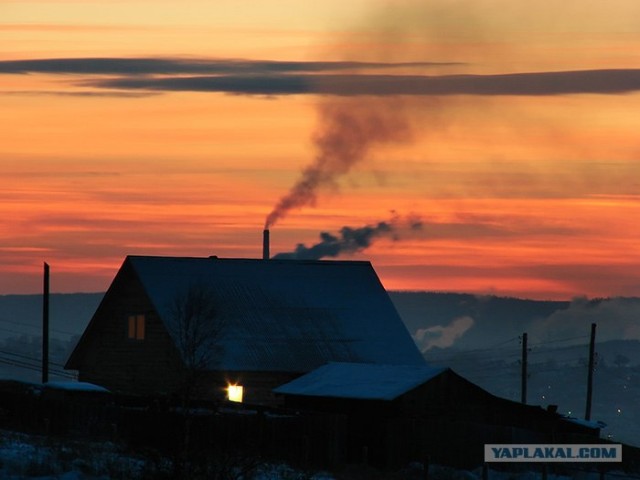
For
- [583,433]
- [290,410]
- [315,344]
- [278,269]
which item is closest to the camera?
[290,410]

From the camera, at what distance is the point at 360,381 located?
6028 cm

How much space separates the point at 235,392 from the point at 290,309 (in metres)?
6.10

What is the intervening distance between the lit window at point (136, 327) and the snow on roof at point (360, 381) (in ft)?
23.8

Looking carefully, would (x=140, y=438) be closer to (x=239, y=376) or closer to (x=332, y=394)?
(x=332, y=394)

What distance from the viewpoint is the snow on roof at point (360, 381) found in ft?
192

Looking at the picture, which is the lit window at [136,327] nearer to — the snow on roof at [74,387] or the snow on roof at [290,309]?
the snow on roof at [290,309]

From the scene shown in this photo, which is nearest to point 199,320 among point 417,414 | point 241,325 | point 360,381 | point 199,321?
point 199,321

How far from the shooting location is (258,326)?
68625 millimetres

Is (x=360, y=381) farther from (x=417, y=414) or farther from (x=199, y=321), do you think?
(x=199, y=321)

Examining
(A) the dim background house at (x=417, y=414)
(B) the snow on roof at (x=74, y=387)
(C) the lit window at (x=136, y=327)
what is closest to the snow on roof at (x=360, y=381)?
(A) the dim background house at (x=417, y=414)

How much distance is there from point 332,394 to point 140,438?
9690 mm

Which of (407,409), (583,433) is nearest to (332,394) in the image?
(407,409)

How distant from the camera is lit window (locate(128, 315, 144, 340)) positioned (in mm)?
67750

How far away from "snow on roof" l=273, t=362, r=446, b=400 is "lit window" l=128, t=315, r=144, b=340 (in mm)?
7252
